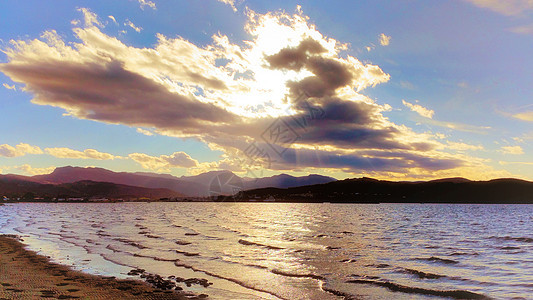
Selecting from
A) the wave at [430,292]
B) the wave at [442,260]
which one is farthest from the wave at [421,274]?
the wave at [442,260]

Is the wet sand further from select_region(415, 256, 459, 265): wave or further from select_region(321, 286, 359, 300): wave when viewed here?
select_region(415, 256, 459, 265): wave

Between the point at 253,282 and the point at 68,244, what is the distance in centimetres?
2602

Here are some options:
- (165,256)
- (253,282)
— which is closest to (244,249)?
(165,256)

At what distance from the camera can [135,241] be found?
132ft

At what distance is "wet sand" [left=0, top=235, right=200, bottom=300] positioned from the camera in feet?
54.4

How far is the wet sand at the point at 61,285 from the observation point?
54.4 feet

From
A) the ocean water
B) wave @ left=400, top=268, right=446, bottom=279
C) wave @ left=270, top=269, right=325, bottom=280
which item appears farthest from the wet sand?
wave @ left=400, top=268, right=446, bottom=279

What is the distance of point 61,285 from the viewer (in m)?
18.5

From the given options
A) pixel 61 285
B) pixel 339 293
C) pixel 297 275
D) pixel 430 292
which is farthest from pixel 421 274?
pixel 61 285

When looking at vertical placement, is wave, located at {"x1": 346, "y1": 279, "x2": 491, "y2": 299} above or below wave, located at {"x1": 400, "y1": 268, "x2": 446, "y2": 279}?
above

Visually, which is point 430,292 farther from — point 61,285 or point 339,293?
point 61,285

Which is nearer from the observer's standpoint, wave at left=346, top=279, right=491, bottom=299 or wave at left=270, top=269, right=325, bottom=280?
wave at left=346, top=279, right=491, bottom=299

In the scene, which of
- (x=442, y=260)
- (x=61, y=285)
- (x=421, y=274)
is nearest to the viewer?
(x=61, y=285)

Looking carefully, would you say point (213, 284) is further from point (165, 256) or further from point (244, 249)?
point (244, 249)
